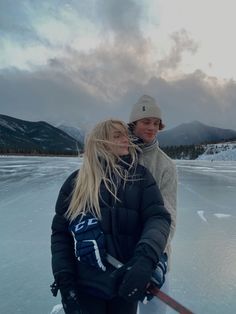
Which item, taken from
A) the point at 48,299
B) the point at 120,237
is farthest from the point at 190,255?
the point at 120,237

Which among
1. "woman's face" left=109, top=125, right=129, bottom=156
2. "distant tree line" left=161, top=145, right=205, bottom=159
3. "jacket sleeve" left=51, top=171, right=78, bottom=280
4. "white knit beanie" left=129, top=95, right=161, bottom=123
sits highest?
"white knit beanie" left=129, top=95, right=161, bottom=123

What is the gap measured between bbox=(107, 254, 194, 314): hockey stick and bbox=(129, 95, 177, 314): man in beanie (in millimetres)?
411

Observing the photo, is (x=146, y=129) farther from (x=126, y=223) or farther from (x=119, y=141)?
(x=126, y=223)

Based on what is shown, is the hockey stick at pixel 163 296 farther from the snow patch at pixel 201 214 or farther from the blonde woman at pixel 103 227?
the snow patch at pixel 201 214

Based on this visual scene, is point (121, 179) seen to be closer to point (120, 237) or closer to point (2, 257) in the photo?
point (120, 237)

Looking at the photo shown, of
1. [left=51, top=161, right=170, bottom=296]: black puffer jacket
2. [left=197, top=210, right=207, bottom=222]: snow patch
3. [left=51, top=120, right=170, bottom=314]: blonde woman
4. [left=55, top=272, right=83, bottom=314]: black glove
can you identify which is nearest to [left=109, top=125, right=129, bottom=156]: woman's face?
[left=51, top=120, right=170, bottom=314]: blonde woman

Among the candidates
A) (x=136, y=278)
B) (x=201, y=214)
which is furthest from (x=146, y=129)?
(x=201, y=214)

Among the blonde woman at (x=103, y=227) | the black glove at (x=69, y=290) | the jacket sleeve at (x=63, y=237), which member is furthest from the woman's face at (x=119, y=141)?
the black glove at (x=69, y=290)

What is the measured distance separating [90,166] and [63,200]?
0.20 meters

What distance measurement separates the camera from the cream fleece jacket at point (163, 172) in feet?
5.94

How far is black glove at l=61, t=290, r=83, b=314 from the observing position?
1.50 meters

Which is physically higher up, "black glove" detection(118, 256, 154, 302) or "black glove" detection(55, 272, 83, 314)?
"black glove" detection(118, 256, 154, 302)

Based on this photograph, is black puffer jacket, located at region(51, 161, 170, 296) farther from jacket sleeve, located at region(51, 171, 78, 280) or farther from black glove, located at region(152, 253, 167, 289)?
black glove, located at region(152, 253, 167, 289)

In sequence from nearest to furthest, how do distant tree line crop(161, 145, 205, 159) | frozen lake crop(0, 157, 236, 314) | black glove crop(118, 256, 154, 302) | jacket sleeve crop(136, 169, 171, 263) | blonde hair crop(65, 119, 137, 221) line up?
black glove crop(118, 256, 154, 302) < jacket sleeve crop(136, 169, 171, 263) < blonde hair crop(65, 119, 137, 221) < frozen lake crop(0, 157, 236, 314) < distant tree line crop(161, 145, 205, 159)
